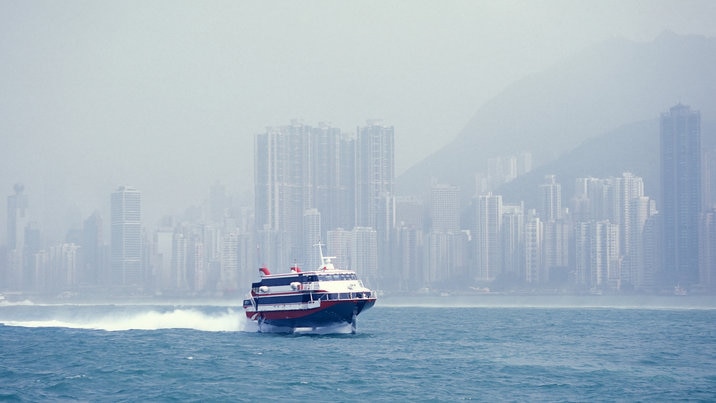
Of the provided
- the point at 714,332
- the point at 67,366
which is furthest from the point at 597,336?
the point at 67,366

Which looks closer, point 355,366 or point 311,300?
point 355,366

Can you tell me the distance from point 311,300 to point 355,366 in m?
18.7

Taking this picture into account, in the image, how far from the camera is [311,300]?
259ft

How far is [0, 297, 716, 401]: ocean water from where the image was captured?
49.8m

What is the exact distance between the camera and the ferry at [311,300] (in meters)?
78.8

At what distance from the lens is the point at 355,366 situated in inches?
2386

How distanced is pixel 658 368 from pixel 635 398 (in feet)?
42.2

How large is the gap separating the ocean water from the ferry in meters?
1.48

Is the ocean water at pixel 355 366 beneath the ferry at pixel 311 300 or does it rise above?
beneath

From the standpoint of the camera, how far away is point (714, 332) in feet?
317

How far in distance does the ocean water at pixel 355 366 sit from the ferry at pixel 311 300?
1476 millimetres

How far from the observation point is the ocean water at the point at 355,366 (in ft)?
164

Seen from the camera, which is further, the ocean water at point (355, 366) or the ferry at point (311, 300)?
the ferry at point (311, 300)

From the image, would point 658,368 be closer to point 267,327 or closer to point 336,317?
point 336,317
